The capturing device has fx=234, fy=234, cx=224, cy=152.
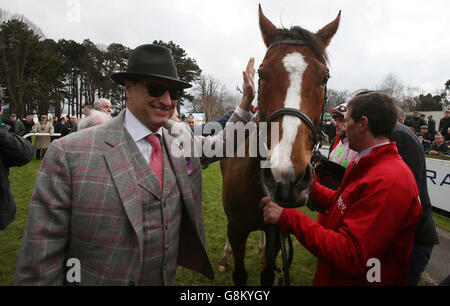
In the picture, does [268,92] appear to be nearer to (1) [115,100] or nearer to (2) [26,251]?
(2) [26,251]

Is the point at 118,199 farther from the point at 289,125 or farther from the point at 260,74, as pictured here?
the point at 260,74

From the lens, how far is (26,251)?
121cm

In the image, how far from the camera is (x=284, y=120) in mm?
1687

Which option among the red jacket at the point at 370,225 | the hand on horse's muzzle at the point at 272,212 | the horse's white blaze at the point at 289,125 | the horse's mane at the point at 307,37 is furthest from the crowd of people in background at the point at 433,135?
the hand on horse's muzzle at the point at 272,212

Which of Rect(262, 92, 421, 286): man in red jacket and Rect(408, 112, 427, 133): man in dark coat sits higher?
Rect(408, 112, 427, 133): man in dark coat

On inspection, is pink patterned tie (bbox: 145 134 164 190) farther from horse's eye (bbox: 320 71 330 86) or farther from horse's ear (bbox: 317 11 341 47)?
horse's ear (bbox: 317 11 341 47)

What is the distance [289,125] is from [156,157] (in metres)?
0.96

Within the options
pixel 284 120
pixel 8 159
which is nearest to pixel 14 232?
pixel 8 159

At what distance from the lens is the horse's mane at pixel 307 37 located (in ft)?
6.94

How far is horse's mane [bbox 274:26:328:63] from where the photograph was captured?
2.12m

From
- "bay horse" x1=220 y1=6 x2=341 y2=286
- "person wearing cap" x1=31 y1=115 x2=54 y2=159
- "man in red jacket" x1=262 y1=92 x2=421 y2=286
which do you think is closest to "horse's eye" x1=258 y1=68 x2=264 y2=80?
"bay horse" x1=220 y1=6 x2=341 y2=286

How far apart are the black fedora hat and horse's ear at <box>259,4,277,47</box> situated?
1304 mm
